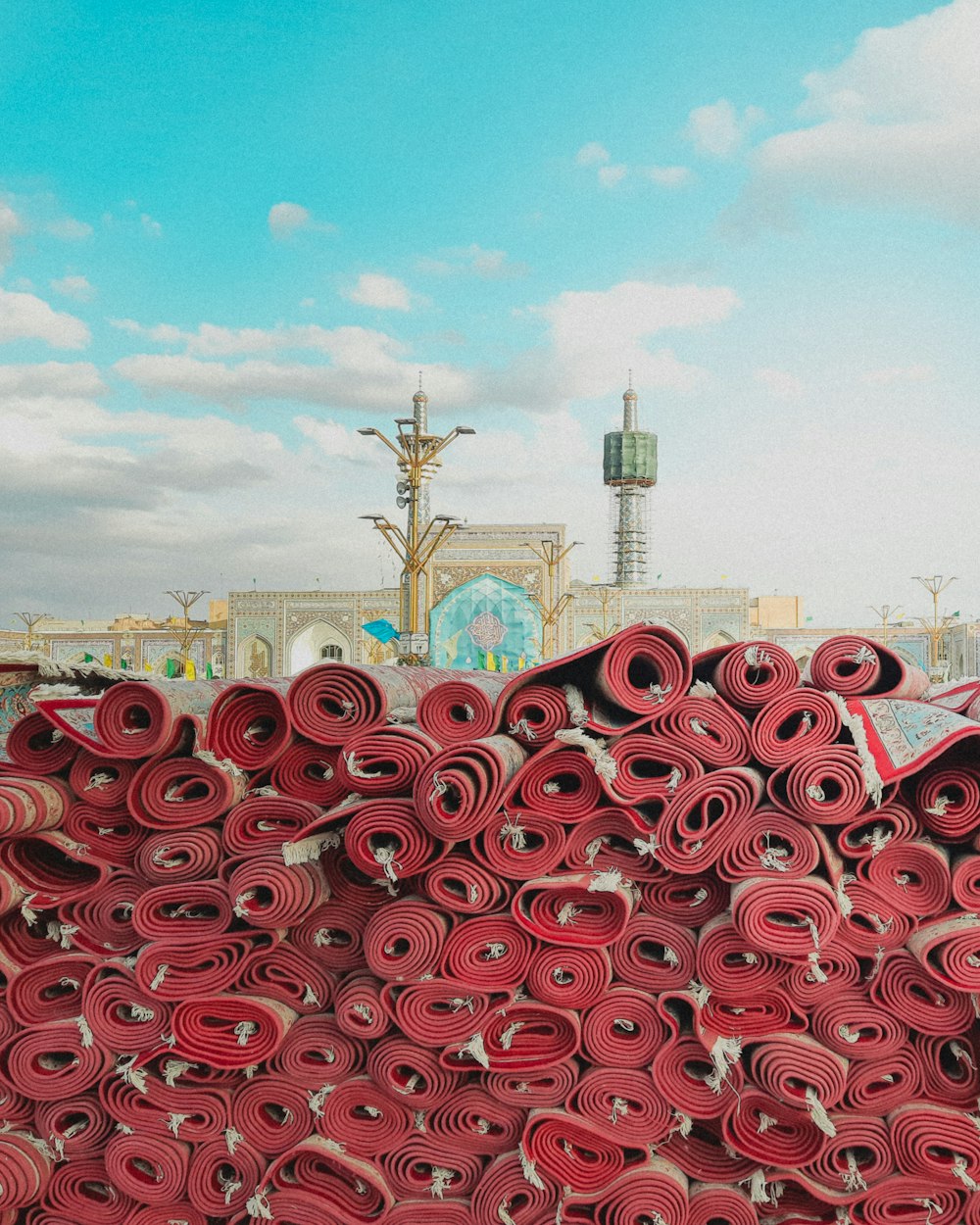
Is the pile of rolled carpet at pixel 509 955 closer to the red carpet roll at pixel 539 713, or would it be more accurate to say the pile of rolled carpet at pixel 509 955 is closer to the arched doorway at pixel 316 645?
the red carpet roll at pixel 539 713

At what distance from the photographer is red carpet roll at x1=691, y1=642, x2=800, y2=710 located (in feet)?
9.08

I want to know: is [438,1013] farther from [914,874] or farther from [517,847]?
[914,874]

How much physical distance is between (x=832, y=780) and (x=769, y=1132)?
106cm

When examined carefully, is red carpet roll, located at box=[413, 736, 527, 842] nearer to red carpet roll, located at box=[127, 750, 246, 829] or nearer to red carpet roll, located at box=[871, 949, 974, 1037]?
red carpet roll, located at box=[127, 750, 246, 829]

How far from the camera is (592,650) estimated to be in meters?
2.72

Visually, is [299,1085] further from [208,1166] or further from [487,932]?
[487,932]

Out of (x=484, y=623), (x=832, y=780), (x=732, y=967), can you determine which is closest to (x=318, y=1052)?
(x=732, y=967)

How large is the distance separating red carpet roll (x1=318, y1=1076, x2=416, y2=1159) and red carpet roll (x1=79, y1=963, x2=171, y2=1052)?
55 centimetres

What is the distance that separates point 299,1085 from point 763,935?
1456mm

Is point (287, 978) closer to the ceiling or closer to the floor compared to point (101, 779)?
closer to the floor

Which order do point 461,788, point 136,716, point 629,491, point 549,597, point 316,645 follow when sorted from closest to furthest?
point 461,788
point 136,716
point 549,597
point 316,645
point 629,491

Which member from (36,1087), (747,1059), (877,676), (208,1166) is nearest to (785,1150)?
(747,1059)

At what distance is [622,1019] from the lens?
274cm

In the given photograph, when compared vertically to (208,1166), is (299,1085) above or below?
above
